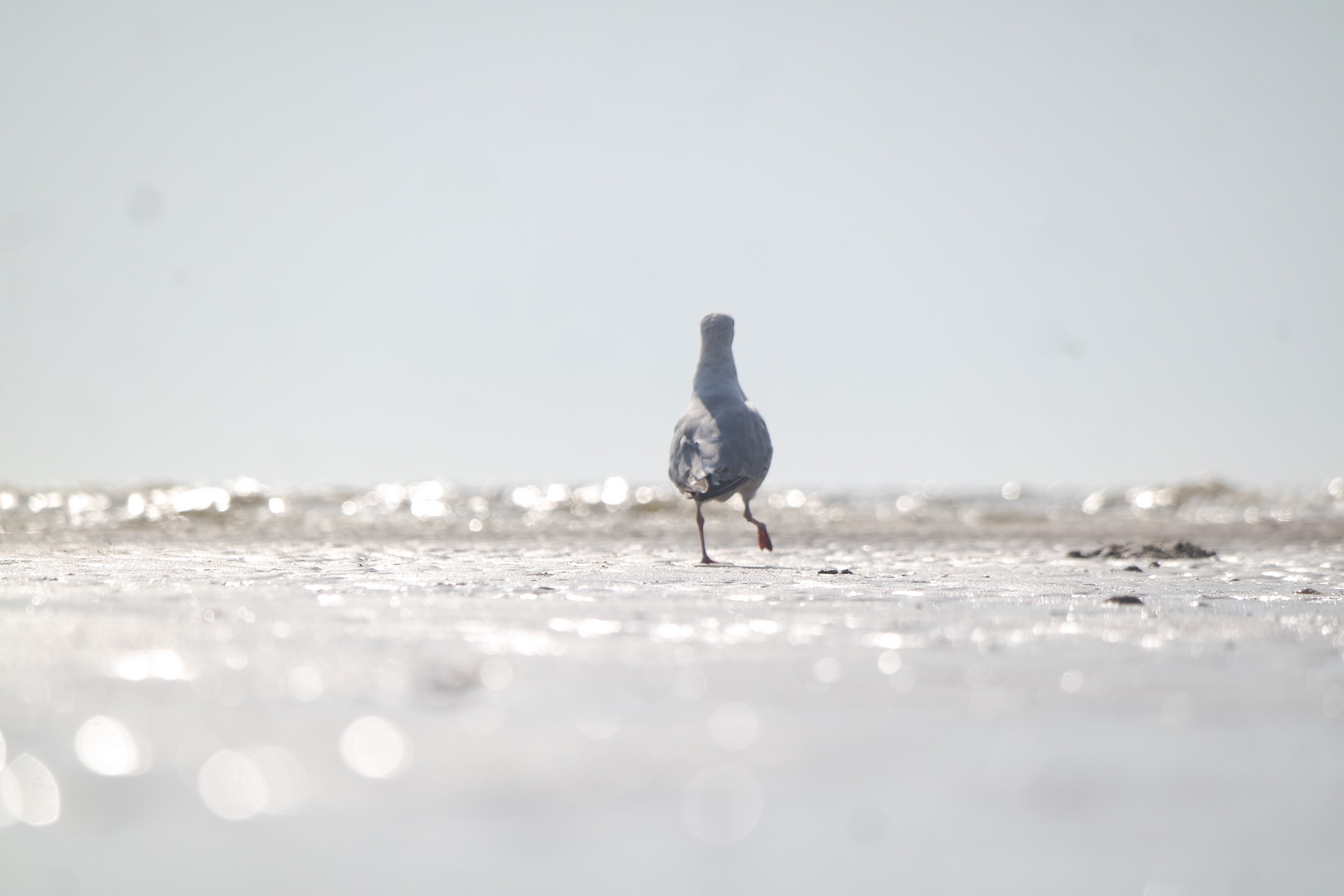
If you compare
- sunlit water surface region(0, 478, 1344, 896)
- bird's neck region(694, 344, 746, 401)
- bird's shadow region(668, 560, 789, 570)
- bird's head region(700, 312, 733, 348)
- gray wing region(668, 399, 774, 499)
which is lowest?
bird's shadow region(668, 560, 789, 570)

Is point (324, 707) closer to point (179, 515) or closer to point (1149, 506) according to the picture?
point (179, 515)

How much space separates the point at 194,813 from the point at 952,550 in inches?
398

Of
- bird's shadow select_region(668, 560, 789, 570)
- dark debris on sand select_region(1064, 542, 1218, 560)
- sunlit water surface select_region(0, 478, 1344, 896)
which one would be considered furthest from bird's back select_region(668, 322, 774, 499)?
dark debris on sand select_region(1064, 542, 1218, 560)

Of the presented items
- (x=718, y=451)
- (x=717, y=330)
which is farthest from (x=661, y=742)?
(x=717, y=330)

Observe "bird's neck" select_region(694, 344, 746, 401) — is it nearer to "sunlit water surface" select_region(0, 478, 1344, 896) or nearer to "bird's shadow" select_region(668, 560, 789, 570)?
"bird's shadow" select_region(668, 560, 789, 570)

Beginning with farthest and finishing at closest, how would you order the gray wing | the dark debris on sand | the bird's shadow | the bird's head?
the bird's head < the dark debris on sand < the gray wing < the bird's shadow

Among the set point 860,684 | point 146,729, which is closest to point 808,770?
point 860,684

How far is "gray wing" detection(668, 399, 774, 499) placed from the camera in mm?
8375

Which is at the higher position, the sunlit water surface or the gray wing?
the gray wing

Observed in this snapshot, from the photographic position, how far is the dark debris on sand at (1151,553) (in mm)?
9469

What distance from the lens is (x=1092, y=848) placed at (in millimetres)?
1864

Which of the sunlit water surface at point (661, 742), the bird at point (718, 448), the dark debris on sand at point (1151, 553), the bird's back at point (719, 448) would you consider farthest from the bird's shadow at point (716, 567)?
the dark debris on sand at point (1151, 553)

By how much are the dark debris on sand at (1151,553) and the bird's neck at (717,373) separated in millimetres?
3329

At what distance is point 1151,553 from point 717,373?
405 cm
